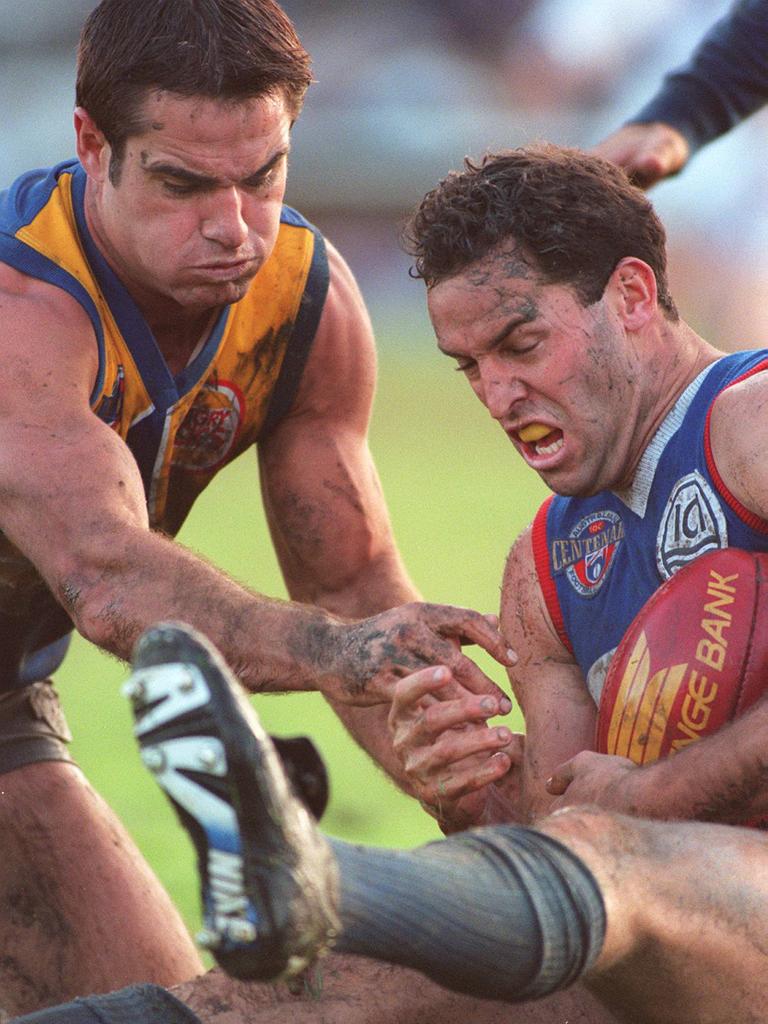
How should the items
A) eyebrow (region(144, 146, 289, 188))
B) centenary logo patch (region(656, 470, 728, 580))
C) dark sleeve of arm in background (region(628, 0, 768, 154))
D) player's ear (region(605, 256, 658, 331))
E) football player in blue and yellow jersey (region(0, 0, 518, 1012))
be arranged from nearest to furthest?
centenary logo patch (region(656, 470, 728, 580)) < football player in blue and yellow jersey (region(0, 0, 518, 1012)) < player's ear (region(605, 256, 658, 331)) < eyebrow (region(144, 146, 289, 188)) < dark sleeve of arm in background (region(628, 0, 768, 154))

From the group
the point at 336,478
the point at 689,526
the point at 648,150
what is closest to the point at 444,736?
the point at 689,526

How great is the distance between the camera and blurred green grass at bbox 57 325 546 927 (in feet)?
22.2

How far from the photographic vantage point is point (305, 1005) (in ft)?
11.2

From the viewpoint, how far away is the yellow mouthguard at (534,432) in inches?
144

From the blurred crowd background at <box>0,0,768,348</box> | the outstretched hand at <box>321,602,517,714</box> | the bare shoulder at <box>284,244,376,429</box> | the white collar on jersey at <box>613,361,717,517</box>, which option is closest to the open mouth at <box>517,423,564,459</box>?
the white collar on jersey at <box>613,361,717,517</box>

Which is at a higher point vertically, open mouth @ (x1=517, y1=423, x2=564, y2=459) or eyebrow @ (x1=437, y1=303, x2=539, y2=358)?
eyebrow @ (x1=437, y1=303, x2=539, y2=358)

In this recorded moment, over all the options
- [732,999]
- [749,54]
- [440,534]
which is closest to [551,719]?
[732,999]

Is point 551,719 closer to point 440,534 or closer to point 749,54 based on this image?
point 749,54

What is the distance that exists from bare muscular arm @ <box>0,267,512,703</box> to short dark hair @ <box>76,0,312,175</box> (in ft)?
1.55

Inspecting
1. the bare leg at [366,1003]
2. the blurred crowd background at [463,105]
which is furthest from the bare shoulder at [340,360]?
the blurred crowd background at [463,105]

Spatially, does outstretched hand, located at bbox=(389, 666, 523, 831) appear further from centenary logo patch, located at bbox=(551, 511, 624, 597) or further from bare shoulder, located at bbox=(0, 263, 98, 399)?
bare shoulder, located at bbox=(0, 263, 98, 399)

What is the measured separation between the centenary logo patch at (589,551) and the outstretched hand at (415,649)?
1.79ft

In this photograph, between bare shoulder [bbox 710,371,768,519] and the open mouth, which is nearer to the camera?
bare shoulder [bbox 710,371,768,519]

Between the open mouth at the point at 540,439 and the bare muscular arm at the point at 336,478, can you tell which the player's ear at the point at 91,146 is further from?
the open mouth at the point at 540,439
